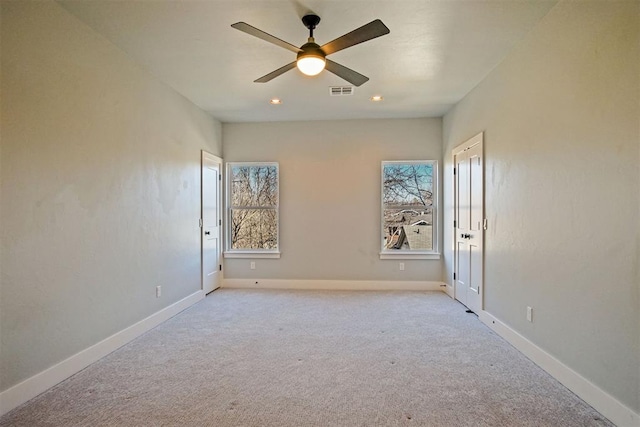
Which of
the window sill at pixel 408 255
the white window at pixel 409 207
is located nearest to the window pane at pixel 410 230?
the white window at pixel 409 207

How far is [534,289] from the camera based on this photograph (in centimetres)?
262

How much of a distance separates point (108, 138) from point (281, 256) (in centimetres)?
303

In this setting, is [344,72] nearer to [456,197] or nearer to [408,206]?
[456,197]

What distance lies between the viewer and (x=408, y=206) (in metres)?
5.14

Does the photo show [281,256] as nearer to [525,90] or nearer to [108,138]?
[108,138]

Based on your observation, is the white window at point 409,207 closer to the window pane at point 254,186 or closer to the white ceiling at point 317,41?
the white ceiling at point 317,41

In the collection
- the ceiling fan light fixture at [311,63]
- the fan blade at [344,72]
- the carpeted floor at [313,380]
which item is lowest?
the carpeted floor at [313,380]

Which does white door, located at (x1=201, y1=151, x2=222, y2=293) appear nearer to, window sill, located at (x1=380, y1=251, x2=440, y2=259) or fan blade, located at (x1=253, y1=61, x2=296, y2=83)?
fan blade, located at (x1=253, y1=61, x2=296, y2=83)

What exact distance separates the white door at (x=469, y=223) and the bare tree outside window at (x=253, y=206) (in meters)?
2.76

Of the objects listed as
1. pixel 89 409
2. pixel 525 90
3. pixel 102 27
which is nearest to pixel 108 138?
pixel 102 27

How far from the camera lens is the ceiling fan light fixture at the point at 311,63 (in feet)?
7.49

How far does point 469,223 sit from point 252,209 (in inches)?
130

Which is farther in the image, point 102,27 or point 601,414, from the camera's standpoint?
point 102,27

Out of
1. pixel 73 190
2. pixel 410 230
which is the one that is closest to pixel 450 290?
pixel 410 230
